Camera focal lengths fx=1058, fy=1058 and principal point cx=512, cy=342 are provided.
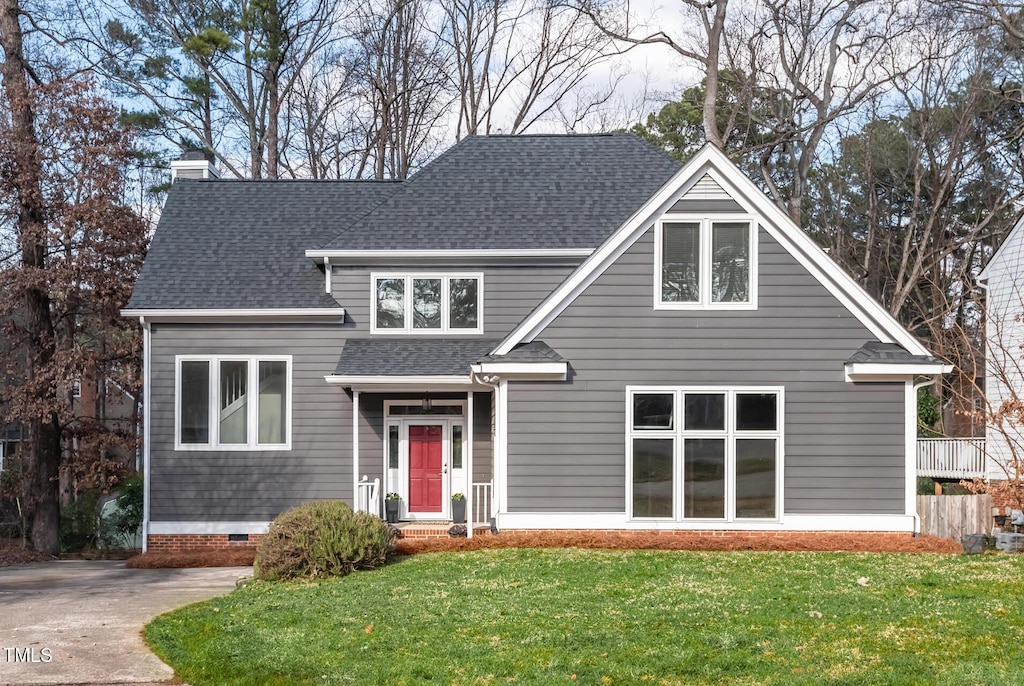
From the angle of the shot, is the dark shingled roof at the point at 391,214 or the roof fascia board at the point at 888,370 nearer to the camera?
the roof fascia board at the point at 888,370

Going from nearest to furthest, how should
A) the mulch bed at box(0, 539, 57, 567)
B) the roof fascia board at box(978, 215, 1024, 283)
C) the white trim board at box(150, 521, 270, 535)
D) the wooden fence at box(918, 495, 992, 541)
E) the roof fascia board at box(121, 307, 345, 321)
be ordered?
1. the roof fascia board at box(121, 307, 345, 321)
2. the white trim board at box(150, 521, 270, 535)
3. the mulch bed at box(0, 539, 57, 567)
4. the wooden fence at box(918, 495, 992, 541)
5. the roof fascia board at box(978, 215, 1024, 283)

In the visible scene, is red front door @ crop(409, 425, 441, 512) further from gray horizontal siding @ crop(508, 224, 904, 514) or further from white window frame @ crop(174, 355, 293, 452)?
gray horizontal siding @ crop(508, 224, 904, 514)

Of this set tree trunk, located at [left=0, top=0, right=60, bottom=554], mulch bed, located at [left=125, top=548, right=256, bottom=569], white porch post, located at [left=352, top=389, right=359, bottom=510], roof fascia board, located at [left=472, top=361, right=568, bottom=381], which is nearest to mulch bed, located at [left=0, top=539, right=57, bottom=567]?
tree trunk, located at [left=0, top=0, right=60, bottom=554]

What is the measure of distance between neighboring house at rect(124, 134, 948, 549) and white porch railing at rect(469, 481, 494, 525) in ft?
0.24

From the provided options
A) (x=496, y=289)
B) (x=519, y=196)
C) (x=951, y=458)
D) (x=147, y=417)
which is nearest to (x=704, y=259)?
(x=496, y=289)

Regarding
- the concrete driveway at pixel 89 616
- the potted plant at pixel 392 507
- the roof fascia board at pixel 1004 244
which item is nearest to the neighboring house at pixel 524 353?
the potted plant at pixel 392 507

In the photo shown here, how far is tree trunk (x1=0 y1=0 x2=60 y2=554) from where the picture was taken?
21.2 meters

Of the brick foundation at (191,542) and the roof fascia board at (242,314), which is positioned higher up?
the roof fascia board at (242,314)

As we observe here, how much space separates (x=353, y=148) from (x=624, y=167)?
16020 mm

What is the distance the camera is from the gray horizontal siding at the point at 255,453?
18.8 m

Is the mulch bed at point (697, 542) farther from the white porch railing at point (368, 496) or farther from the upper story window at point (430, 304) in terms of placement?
the upper story window at point (430, 304)

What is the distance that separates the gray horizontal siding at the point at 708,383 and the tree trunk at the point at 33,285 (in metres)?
10.8

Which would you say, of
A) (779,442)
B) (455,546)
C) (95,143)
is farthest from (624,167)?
(95,143)

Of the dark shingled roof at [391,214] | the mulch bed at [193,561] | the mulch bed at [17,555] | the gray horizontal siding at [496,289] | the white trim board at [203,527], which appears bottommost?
the mulch bed at [17,555]
